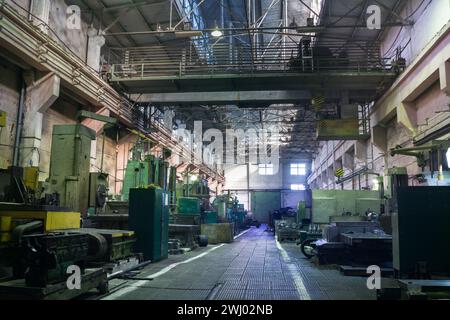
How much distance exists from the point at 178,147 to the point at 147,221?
13.8 meters

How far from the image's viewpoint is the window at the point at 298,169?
38.5 metres

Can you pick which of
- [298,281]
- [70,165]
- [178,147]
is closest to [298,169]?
[178,147]

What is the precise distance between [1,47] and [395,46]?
37.8ft

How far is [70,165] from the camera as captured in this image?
7.18 m

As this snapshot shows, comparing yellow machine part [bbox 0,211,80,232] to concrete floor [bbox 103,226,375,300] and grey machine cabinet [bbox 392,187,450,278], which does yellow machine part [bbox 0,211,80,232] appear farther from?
grey machine cabinet [bbox 392,187,450,278]

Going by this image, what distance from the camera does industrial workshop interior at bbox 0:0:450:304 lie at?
4.69 m

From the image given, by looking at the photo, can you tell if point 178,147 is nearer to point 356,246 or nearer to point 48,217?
point 356,246

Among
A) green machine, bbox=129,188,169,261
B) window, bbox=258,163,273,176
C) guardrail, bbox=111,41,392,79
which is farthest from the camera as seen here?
window, bbox=258,163,273,176

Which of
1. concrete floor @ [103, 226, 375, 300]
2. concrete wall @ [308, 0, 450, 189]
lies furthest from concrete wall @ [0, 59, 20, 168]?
concrete wall @ [308, 0, 450, 189]

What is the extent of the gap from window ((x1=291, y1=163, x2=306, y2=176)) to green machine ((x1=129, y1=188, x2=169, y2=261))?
104 ft

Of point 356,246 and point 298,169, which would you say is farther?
point 298,169

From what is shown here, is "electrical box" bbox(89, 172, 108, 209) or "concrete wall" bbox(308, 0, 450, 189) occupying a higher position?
"concrete wall" bbox(308, 0, 450, 189)

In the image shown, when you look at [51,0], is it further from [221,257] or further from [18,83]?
[221,257]

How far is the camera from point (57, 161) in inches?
285
